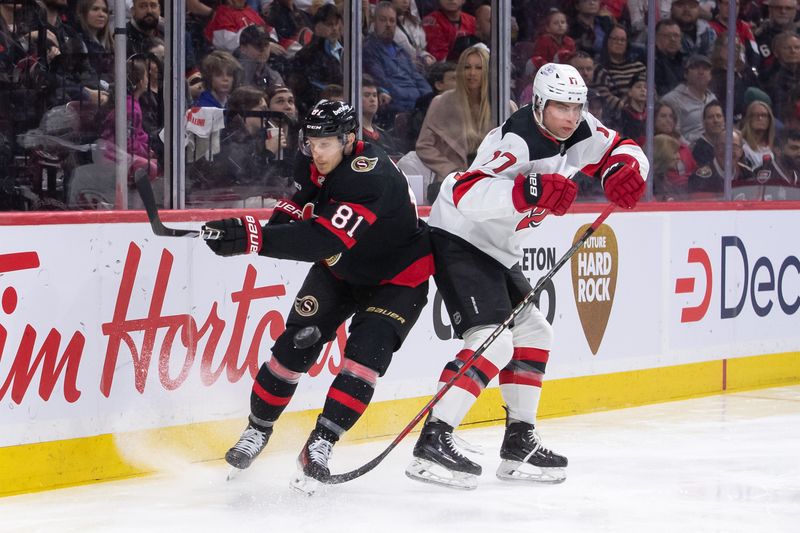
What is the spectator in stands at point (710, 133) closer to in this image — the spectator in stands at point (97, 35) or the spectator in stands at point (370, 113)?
the spectator in stands at point (370, 113)

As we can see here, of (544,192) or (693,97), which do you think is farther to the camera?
(693,97)

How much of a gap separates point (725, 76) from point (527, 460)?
316 cm

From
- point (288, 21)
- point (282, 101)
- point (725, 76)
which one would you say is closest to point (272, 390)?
point (282, 101)

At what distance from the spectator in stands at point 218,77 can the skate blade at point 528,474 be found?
1644 millimetres

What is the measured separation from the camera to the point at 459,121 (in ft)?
18.2

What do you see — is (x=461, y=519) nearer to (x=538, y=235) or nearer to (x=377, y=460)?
(x=377, y=460)

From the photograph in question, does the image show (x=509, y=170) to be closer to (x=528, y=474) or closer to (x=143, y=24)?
(x=528, y=474)

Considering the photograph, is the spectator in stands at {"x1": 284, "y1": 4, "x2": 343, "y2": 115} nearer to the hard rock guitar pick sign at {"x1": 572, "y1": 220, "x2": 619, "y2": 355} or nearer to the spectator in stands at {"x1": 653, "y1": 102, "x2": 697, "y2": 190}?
the hard rock guitar pick sign at {"x1": 572, "y1": 220, "x2": 619, "y2": 355}

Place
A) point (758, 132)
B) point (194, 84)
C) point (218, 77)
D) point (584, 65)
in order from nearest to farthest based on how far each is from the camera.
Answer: point (194, 84) < point (218, 77) < point (584, 65) < point (758, 132)

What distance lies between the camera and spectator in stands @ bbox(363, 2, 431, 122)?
5.22m

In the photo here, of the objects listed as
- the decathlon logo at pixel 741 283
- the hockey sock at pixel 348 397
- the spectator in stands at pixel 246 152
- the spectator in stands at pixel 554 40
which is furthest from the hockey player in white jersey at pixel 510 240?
the decathlon logo at pixel 741 283

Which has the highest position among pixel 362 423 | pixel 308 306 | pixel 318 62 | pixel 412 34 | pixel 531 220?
pixel 412 34

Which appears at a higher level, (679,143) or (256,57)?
(256,57)

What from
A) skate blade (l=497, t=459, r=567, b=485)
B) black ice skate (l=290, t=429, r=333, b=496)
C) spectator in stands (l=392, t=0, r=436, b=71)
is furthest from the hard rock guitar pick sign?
black ice skate (l=290, t=429, r=333, b=496)
